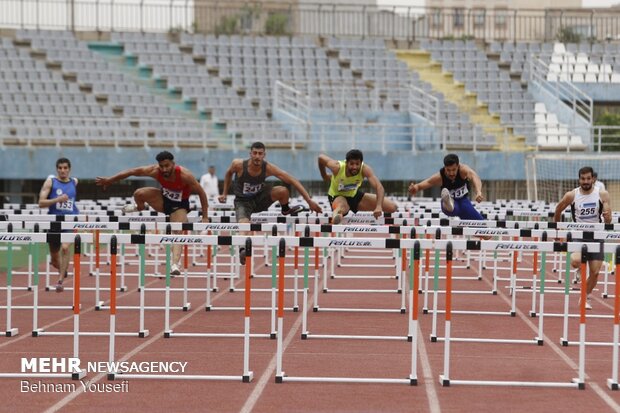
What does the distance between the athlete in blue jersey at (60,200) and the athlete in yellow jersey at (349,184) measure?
11.0 ft

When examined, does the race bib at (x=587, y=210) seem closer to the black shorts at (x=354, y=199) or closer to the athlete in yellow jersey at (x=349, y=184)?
the athlete in yellow jersey at (x=349, y=184)

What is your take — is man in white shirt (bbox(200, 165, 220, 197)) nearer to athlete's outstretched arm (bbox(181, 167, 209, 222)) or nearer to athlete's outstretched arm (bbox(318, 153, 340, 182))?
athlete's outstretched arm (bbox(318, 153, 340, 182))

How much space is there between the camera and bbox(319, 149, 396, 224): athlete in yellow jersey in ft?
46.6

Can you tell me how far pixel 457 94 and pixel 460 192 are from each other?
81.2 ft

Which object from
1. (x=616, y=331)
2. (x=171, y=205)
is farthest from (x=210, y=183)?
(x=616, y=331)

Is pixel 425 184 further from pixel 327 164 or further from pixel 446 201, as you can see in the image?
pixel 327 164

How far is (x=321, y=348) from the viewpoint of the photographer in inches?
403

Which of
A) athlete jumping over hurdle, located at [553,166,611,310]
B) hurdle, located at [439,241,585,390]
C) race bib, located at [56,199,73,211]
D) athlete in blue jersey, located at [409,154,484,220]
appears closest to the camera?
hurdle, located at [439,241,585,390]

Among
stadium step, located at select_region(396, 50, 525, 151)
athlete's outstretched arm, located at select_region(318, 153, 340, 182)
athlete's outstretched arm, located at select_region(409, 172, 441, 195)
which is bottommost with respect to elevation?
athlete's outstretched arm, located at select_region(409, 172, 441, 195)

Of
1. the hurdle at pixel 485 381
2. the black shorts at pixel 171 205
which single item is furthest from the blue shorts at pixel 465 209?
the hurdle at pixel 485 381

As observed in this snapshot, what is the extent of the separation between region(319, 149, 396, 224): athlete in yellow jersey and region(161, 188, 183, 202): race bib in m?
1.81

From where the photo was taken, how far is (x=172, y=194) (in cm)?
1427

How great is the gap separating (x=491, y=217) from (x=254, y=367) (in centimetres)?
844

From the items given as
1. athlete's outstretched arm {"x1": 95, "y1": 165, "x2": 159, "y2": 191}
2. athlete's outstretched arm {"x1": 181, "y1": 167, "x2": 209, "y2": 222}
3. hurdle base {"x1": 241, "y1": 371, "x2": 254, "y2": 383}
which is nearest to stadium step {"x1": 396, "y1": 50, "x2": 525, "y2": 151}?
athlete's outstretched arm {"x1": 181, "y1": 167, "x2": 209, "y2": 222}
